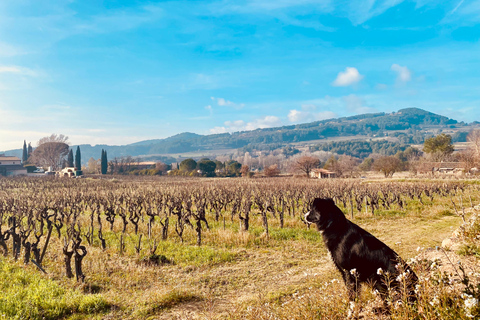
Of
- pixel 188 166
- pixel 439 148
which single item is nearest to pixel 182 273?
pixel 439 148

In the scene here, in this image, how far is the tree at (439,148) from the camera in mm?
58375

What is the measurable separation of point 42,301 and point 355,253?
585cm

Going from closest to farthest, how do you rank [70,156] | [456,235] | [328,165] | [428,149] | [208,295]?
1. [208,295]
2. [456,235]
3. [428,149]
4. [328,165]
5. [70,156]

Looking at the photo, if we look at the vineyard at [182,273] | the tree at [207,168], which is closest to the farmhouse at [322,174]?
the tree at [207,168]

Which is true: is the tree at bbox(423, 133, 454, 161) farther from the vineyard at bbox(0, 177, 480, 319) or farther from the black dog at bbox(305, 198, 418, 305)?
the black dog at bbox(305, 198, 418, 305)

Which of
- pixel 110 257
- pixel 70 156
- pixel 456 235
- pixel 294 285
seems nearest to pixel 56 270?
pixel 110 257

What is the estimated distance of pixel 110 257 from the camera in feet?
29.0

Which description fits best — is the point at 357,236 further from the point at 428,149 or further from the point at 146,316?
the point at 428,149

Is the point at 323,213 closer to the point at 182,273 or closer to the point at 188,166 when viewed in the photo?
the point at 182,273

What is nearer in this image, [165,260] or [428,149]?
[165,260]

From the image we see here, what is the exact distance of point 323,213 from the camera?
4.56 m

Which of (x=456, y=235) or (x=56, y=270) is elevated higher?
(x=456, y=235)

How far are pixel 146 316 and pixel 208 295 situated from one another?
1434 millimetres

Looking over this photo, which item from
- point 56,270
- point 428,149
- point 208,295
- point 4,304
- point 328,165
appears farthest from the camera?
point 328,165
